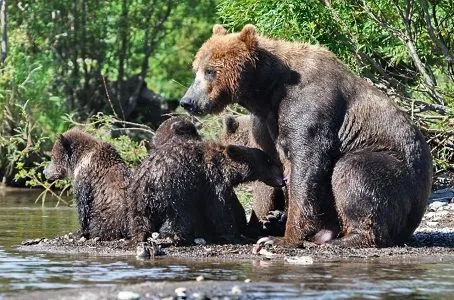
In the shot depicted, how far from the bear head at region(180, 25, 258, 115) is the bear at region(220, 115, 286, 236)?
64 centimetres

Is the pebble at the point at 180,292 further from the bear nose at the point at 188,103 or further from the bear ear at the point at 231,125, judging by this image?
the bear ear at the point at 231,125

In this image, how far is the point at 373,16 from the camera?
1477 cm

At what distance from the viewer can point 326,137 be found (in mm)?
11656

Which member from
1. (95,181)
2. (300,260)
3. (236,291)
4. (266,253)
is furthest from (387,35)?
(236,291)

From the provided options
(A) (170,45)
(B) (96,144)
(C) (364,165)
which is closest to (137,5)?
(A) (170,45)

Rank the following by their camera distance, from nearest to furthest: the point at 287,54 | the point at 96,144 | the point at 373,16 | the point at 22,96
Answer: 1. the point at 287,54
2. the point at 96,144
3. the point at 373,16
4. the point at 22,96

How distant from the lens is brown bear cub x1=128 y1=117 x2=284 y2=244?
11.8 metres

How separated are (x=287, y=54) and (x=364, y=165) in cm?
146

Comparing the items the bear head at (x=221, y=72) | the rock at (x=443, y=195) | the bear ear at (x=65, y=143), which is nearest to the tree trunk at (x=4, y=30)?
the rock at (x=443, y=195)

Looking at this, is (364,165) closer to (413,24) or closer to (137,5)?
(413,24)

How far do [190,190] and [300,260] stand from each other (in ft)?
5.49

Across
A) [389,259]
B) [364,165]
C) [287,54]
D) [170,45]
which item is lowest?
[389,259]

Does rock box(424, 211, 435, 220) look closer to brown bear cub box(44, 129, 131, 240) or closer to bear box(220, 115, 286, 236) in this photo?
bear box(220, 115, 286, 236)

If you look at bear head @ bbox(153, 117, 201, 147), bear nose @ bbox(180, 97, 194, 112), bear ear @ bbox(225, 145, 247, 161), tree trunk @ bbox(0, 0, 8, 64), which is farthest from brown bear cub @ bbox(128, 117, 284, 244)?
tree trunk @ bbox(0, 0, 8, 64)
